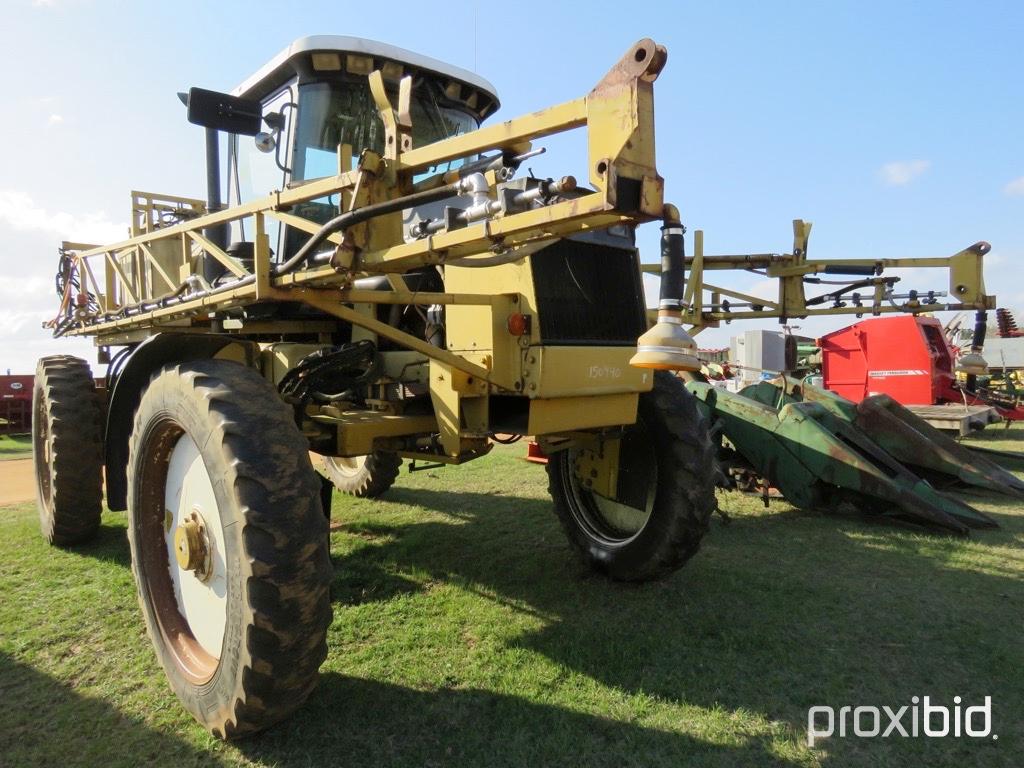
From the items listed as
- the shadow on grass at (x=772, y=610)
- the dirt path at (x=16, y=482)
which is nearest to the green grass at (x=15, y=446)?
the dirt path at (x=16, y=482)

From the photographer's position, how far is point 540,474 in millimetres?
7215

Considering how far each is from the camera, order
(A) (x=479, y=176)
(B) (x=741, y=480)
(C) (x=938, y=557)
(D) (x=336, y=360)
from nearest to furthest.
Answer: (A) (x=479, y=176), (D) (x=336, y=360), (C) (x=938, y=557), (B) (x=741, y=480)

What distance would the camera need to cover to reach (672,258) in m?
1.93

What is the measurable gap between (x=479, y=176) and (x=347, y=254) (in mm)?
504

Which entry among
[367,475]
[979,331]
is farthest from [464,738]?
[979,331]

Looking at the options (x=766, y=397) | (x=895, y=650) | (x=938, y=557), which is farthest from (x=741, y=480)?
(x=895, y=650)

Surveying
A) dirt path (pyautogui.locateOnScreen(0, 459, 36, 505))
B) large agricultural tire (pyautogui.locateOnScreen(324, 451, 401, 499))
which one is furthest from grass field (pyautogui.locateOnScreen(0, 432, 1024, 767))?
dirt path (pyautogui.locateOnScreen(0, 459, 36, 505))

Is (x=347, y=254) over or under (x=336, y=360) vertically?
over

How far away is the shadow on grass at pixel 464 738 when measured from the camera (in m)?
2.21

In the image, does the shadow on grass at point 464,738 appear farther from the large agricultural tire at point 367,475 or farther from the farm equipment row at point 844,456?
the farm equipment row at point 844,456

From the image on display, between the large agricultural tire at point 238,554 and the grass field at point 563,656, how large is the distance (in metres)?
0.18

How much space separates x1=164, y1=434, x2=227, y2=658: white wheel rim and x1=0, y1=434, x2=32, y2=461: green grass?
9081 millimetres

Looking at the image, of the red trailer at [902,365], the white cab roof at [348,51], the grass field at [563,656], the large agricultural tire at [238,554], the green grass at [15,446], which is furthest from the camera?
the red trailer at [902,365]

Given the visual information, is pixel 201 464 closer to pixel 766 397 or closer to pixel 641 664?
pixel 641 664
